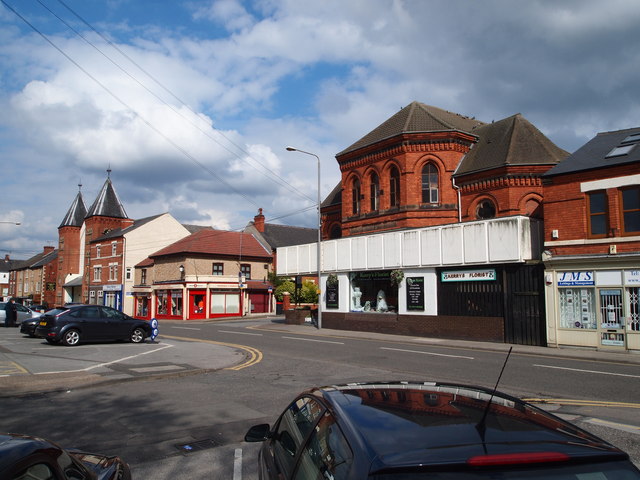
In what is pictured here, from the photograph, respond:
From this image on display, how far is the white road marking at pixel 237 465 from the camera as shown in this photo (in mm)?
5277

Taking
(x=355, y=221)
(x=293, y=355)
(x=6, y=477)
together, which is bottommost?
(x=293, y=355)

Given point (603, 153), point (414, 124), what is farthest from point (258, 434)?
point (414, 124)

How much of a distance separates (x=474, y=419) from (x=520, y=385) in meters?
9.21

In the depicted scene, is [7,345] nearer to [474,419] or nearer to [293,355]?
[293,355]

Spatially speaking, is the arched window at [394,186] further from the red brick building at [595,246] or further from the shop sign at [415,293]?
the red brick building at [595,246]

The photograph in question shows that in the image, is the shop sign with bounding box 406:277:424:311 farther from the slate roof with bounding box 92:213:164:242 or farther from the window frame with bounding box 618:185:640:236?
the slate roof with bounding box 92:213:164:242

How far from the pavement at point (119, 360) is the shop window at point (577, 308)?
3.34ft

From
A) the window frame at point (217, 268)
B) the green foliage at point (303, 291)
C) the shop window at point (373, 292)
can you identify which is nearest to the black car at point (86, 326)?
the shop window at point (373, 292)

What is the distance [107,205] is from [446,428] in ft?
234

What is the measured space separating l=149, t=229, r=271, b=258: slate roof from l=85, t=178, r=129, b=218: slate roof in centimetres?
1807

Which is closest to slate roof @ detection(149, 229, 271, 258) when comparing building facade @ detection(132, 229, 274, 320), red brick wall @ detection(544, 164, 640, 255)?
building facade @ detection(132, 229, 274, 320)

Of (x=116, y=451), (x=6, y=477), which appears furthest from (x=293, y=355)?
(x=6, y=477)

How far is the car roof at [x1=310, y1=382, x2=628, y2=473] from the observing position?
6.71 feet

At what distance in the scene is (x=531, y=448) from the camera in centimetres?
209
